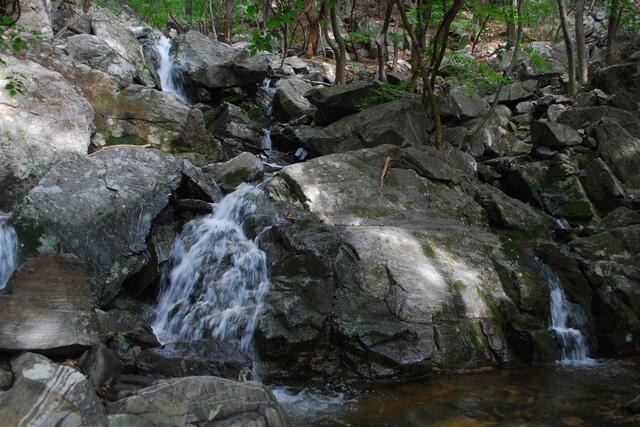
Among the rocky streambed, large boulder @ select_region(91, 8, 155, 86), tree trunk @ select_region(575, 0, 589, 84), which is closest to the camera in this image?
the rocky streambed

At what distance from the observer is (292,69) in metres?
21.2

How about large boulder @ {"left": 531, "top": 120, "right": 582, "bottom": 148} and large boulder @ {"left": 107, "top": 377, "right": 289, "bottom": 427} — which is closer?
large boulder @ {"left": 107, "top": 377, "right": 289, "bottom": 427}

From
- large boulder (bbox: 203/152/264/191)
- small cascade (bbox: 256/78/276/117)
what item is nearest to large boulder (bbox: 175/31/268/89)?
small cascade (bbox: 256/78/276/117)

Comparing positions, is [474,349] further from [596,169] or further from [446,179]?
[596,169]

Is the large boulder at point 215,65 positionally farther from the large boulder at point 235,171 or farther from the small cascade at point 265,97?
the large boulder at point 235,171

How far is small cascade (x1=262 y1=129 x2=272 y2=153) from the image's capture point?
43.7 ft

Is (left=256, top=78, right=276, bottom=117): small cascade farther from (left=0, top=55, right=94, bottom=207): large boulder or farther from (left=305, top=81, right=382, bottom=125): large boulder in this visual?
(left=0, top=55, right=94, bottom=207): large boulder

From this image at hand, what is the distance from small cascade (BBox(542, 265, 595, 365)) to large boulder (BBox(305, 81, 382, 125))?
683cm

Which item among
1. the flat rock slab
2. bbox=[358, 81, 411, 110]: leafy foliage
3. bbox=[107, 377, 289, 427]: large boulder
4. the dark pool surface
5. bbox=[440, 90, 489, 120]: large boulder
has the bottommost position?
the dark pool surface

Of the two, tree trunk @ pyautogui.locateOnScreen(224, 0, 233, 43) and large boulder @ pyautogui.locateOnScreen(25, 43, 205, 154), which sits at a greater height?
tree trunk @ pyautogui.locateOnScreen(224, 0, 233, 43)

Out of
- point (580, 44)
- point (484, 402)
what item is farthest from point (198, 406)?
point (580, 44)

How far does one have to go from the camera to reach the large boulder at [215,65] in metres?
16.0

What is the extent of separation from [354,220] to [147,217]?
3204 mm

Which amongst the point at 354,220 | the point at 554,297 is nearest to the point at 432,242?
the point at 354,220
